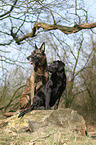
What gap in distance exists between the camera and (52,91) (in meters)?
5.03

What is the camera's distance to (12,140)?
2717 mm

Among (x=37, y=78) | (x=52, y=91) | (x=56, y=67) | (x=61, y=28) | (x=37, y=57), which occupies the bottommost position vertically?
(x=52, y=91)

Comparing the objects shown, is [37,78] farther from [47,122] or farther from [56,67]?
[47,122]

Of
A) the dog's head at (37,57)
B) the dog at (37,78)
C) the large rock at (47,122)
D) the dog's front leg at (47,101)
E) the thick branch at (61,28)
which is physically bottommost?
the large rock at (47,122)

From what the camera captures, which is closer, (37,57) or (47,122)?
(47,122)

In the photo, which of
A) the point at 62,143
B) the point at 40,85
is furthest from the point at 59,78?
the point at 62,143

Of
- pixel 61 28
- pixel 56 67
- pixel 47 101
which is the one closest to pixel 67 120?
pixel 47 101

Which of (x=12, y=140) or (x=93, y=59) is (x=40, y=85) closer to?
(x=12, y=140)

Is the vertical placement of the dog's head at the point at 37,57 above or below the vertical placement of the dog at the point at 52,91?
above

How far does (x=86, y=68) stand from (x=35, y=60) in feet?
23.2

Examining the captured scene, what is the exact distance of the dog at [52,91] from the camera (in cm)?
487

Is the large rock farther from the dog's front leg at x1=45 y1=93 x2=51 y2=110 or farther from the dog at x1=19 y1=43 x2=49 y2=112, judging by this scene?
the dog at x1=19 y1=43 x2=49 y2=112

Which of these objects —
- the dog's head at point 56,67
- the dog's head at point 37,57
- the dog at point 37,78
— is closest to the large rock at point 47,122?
the dog at point 37,78

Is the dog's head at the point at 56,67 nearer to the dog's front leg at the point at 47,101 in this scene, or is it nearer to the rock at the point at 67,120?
the dog's front leg at the point at 47,101
